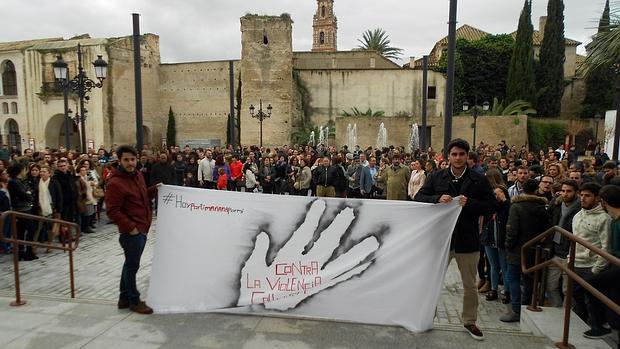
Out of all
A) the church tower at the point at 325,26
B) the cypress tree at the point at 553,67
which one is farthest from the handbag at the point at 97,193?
the church tower at the point at 325,26

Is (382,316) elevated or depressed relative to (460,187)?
depressed

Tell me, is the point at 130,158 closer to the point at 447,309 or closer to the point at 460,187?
the point at 460,187

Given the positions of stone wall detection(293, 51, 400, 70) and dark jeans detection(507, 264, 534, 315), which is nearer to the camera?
dark jeans detection(507, 264, 534, 315)

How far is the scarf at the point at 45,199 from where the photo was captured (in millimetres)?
8367

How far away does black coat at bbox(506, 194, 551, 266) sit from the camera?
5004mm

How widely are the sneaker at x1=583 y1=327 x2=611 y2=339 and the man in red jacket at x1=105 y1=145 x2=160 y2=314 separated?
4623 mm

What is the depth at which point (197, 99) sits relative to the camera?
44.5 m

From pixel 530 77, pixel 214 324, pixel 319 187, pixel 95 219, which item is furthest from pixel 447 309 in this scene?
pixel 530 77

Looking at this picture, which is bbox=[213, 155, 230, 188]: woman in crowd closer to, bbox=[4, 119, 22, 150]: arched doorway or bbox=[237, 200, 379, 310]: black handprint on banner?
bbox=[237, 200, 379, 310]: black handprint on banner

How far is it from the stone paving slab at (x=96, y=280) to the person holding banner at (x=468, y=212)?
0.62m

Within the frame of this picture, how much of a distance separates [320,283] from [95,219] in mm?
8761


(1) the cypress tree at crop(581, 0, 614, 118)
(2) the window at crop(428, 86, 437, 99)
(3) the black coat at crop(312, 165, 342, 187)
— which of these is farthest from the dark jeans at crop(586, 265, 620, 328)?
(1) the cypress tree at crop(581, 0, 614, 118)

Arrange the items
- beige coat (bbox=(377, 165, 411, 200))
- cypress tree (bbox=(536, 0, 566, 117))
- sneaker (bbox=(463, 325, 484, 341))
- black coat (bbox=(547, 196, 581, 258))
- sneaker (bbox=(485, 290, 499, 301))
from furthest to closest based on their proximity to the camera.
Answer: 1. cypress tree (bbox=(536, 0, 566, 117))
2. beige coat (bbox=(377, 165, 411, 200))
3. sneaker (bbox=(485, 290, 499, 301))
4. black coat (bbox=(547, 196, 581, 258))
5. sneaker (bbox=(463, 325, 484, 341))

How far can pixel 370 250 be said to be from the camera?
15.6 ft
